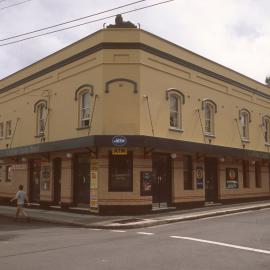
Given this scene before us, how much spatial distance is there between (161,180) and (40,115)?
8.35 meters

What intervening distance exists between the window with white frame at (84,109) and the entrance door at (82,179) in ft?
5.09

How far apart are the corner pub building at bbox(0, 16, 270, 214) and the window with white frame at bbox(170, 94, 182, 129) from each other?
0.17ft

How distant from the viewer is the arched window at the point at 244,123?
27547mm

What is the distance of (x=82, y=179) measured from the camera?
2159 centimetres

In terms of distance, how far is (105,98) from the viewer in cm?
2000

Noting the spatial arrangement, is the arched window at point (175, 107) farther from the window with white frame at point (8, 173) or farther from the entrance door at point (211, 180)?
the window with white frame at point (8, 173)

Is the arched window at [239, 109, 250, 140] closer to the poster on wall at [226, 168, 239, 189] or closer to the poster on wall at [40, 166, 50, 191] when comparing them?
the poster on wall at [226, 168, 239, 189]

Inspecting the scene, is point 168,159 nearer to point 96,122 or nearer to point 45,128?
point 96,122

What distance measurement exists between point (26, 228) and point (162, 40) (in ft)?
36.5

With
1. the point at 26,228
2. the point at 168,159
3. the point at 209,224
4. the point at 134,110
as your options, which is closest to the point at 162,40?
the point at 134,110

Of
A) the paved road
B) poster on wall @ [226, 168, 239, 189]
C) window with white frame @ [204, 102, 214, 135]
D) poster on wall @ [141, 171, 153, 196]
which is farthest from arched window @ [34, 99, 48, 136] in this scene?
poster on wall @ [226, 168, 239, 189]

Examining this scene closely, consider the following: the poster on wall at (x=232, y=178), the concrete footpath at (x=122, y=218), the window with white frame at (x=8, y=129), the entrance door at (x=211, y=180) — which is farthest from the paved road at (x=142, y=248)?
the window with white frame at (x=8, y=129)

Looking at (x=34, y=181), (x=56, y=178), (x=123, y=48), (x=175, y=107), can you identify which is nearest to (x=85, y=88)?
(x=123, y=48)

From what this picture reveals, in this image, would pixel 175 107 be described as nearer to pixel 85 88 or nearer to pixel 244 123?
pixel 85 88
